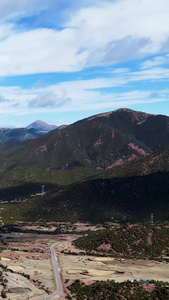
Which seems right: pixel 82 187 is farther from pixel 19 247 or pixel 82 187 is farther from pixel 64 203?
pixel 19 247

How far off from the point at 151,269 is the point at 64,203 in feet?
305

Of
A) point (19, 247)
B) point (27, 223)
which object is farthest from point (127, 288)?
point (27, 223)

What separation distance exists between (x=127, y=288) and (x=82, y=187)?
11825 cm

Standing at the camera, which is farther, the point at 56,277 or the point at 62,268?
the point at 62,268

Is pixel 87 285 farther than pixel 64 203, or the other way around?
pixel 64 203

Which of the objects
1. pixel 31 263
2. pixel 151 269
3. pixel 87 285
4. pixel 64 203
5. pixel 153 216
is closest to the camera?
pixel 87 285

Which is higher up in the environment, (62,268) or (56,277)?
(56,277)

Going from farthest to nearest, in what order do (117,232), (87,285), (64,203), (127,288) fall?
(64,203), (117,232), (87,285), (127,288)

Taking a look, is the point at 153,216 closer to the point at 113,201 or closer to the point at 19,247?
the point at 113,201

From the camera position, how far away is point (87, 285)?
3017 inches

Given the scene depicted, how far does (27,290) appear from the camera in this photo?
76.0 metres

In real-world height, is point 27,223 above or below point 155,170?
below

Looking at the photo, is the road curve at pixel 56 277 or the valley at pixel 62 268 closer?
the road curve at pixel 56 277

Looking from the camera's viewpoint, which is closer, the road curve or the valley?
the road curve
